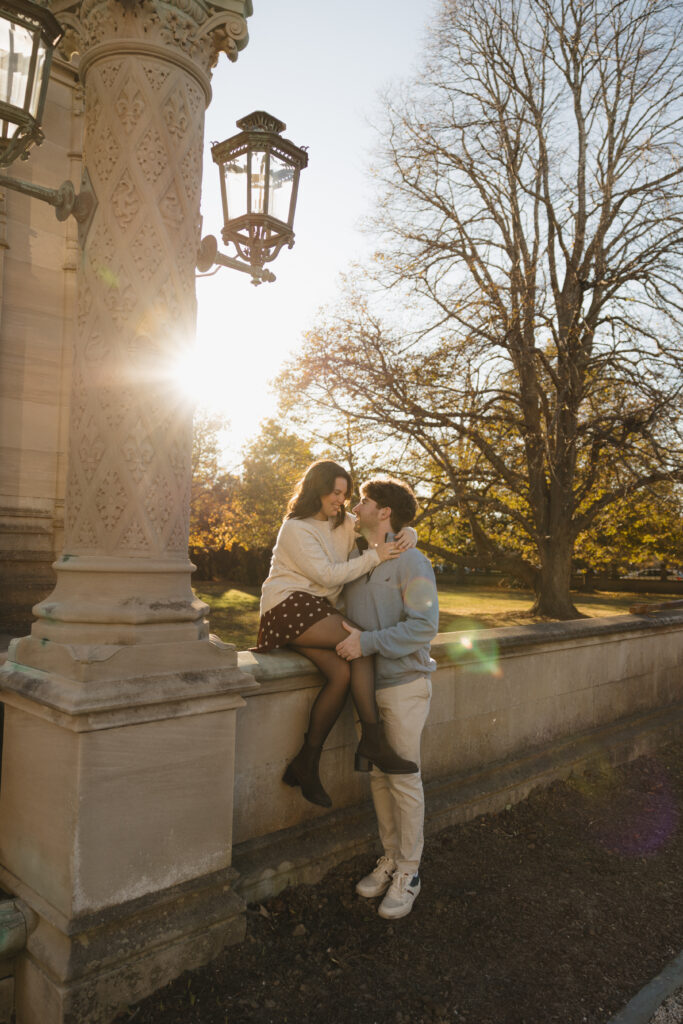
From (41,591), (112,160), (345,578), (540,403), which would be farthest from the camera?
(540,403)

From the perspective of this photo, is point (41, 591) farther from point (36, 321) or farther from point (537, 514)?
point (537, 514)

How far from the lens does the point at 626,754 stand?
6.57m

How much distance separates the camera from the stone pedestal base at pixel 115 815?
265 cm

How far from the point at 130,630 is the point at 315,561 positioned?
1.02 m

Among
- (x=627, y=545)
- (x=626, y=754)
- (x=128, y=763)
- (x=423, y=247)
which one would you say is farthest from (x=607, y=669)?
(x=627, y=545)

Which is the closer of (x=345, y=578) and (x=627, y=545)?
(x=345, y=578)

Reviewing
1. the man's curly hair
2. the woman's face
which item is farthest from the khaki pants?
the woman's face

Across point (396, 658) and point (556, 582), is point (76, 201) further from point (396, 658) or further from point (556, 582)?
point (556, 582)

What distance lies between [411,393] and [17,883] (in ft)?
41.2

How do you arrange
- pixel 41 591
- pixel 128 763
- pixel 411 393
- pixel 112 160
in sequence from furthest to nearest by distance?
pixel 411 393 → pixel 41 591 → pixel 112 160 → pixel 128 763

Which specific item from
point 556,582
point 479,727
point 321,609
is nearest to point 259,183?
point 321,609

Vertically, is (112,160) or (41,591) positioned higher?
(112,160)

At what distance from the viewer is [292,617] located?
12.0ft

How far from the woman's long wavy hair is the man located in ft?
0.82
